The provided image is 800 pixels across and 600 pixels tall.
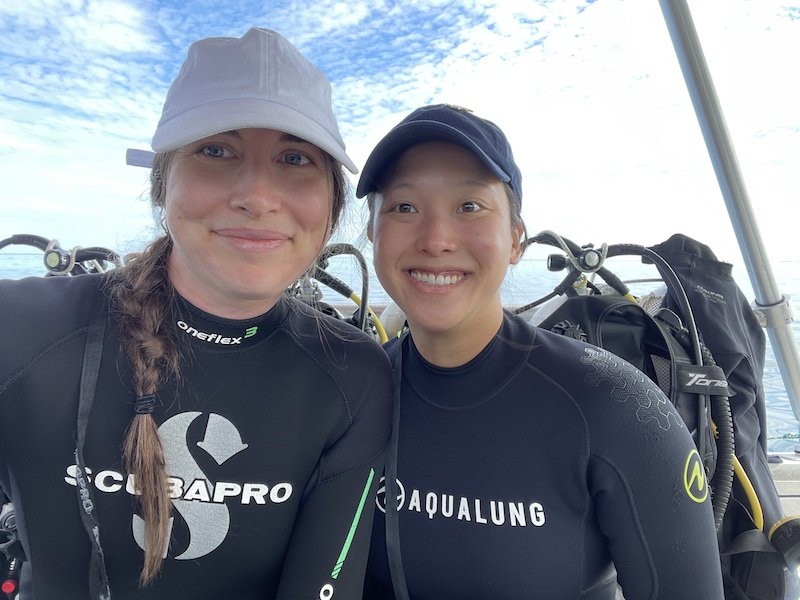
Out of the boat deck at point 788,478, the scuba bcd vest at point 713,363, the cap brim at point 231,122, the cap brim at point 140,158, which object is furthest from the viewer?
the boat deck at point 788,478

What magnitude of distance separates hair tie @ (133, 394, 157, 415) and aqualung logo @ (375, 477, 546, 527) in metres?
0.52

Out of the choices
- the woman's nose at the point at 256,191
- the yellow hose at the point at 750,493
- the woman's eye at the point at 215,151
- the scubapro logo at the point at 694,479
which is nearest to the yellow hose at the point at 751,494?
the yellow hose at the point at 750,493

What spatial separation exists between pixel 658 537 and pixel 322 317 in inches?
31.8

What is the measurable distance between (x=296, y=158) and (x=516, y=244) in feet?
1.81

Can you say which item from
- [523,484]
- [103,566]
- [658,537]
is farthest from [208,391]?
[658,537]

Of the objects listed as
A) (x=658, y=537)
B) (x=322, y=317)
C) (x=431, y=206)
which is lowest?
(x=658, y=537)

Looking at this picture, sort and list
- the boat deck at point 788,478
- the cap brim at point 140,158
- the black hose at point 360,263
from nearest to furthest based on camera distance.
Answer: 1. the cap brim at point 140,158
2. the black hose at point 360,263
3. the boat deck at point 788,478

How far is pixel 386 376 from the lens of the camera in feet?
3.60

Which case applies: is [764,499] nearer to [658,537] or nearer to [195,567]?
[658,537]

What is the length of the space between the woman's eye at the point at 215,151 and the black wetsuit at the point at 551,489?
0.64 meters

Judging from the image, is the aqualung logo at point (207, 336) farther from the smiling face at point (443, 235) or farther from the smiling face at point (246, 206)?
the smiling face at point (443, 235)

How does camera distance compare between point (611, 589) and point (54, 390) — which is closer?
point (54, 390)

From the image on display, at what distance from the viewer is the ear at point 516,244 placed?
3.66 feet

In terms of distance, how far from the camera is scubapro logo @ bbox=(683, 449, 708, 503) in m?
0.89
